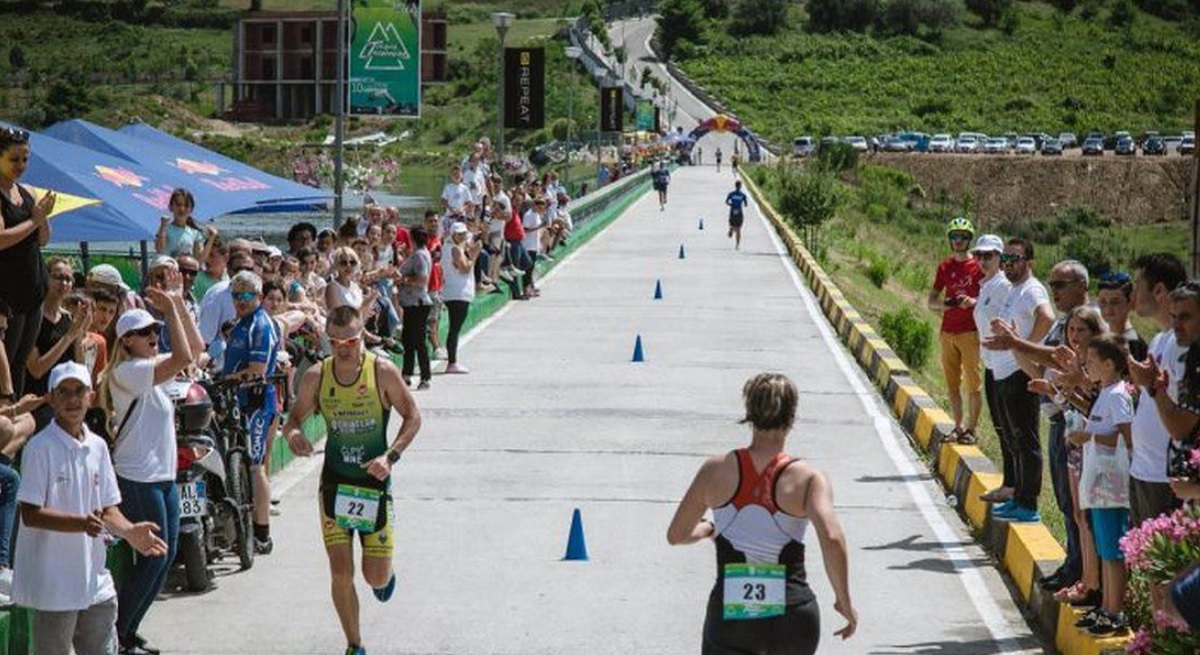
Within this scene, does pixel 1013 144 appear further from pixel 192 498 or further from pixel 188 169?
pixel 192 498

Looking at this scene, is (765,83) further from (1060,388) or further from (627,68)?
(1060,388)

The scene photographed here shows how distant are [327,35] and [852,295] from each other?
121 meters

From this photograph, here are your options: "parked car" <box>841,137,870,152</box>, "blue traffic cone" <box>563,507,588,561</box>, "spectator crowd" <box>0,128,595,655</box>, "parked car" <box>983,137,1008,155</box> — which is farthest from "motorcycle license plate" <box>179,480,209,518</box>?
"parked car" <box>983,137,1008,155</box>

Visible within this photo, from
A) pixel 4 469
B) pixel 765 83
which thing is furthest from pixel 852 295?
pixel 765 83

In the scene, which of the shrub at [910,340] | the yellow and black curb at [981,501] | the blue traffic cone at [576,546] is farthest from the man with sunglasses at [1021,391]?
the shrub at [910,340]

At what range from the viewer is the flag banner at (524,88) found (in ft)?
155

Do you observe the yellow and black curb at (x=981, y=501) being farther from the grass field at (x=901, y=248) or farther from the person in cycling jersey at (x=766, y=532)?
the person in cycling jersey at (x=766, y=532)

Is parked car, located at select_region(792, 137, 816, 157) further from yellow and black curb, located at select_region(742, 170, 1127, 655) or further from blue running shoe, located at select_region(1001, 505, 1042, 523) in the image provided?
blue running shoe, located at select_region(1001, 505, 1042, 523)

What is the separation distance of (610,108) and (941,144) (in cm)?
4066

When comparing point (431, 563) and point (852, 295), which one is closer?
point (431, 563)

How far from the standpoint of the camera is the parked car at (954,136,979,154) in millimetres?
127000

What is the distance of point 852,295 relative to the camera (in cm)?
3806

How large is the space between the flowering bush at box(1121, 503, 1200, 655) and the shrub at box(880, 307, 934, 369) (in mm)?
19361

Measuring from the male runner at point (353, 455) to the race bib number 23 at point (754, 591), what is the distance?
9.50ft
